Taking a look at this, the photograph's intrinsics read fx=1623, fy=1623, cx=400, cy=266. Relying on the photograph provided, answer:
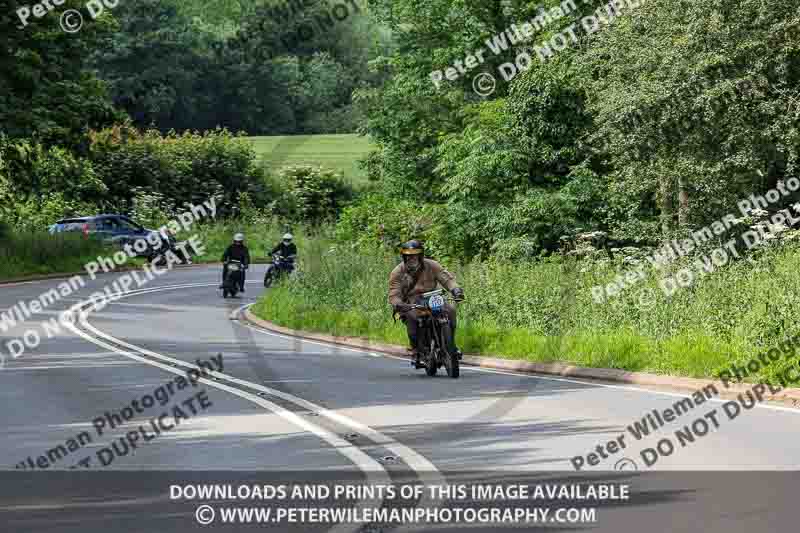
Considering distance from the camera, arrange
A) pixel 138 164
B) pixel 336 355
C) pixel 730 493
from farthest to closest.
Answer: pixel 138 164
pixel 336 355
pixel 730 493

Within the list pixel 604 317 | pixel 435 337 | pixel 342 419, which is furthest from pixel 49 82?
pixel 342 419

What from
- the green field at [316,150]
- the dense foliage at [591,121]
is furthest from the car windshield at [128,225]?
the green field at [316,150]

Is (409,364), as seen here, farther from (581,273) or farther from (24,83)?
(24,83)

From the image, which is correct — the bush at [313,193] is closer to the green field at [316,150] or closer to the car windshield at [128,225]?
the green field at [316,150]

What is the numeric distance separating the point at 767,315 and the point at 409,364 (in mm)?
6401

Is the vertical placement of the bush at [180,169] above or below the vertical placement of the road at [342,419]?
above

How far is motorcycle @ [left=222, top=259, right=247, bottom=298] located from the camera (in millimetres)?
44781

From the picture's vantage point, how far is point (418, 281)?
21.3m

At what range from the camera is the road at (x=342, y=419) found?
1217 cm

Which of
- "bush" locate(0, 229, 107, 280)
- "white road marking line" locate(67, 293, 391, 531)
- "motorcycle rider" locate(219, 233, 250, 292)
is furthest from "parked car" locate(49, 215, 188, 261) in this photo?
"white road marking line" locate(67, 293, 391, 531)

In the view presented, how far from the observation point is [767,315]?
62.9 feet

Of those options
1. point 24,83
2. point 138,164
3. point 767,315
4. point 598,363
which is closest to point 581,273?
point 598,363

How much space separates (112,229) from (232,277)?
17321 millimetres

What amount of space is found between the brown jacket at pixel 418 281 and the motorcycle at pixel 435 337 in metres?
0.16
